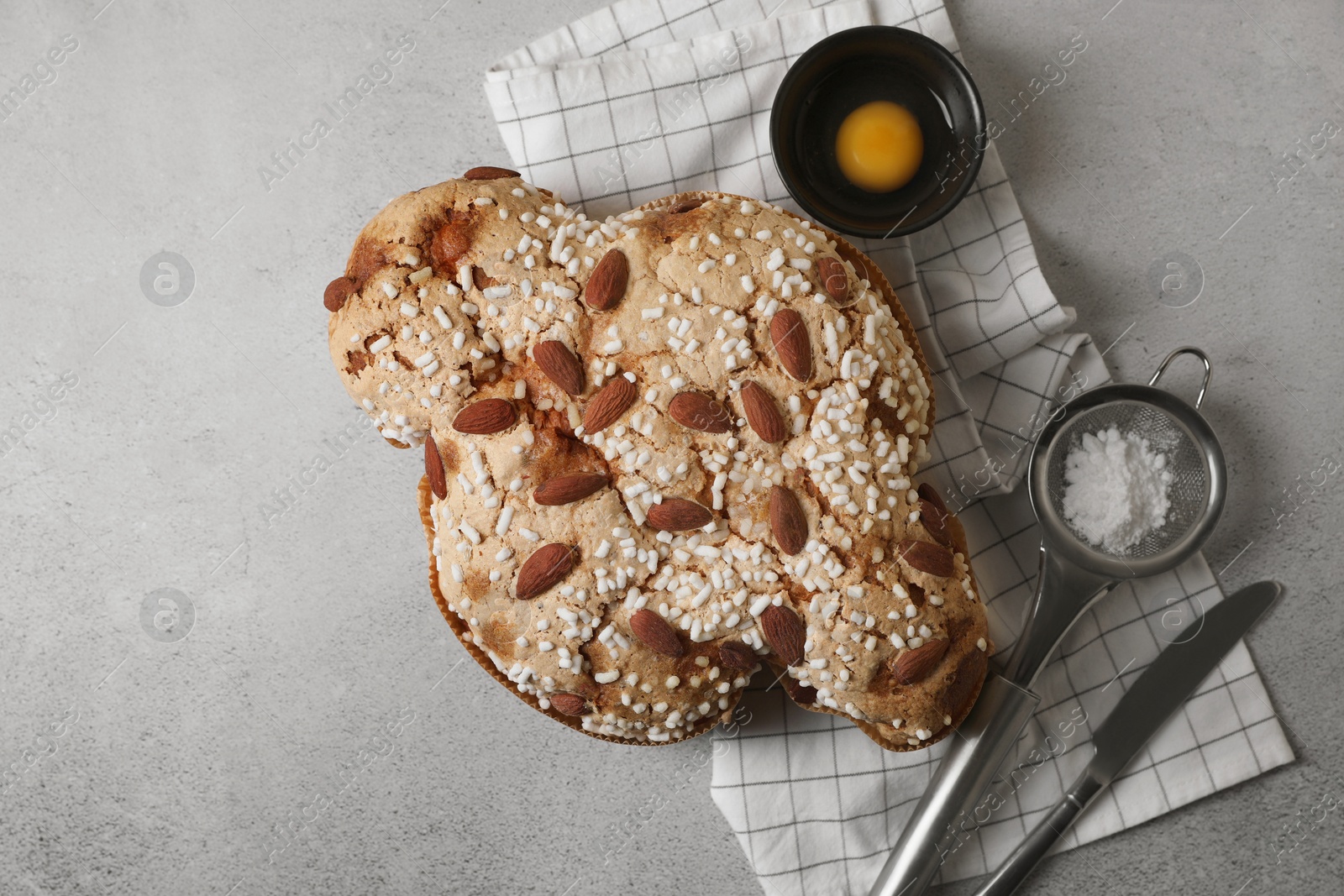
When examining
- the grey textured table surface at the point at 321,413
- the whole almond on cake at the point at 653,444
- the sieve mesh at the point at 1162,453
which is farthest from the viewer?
the grey textured table surface at the point at 321,413

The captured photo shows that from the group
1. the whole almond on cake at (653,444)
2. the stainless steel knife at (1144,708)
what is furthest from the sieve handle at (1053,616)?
the whole almond on cake at (653,444)

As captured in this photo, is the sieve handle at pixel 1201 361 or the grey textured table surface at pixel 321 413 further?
the grey textured table surface at pixel 321 413

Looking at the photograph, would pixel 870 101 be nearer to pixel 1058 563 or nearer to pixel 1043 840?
pixel 1058 563

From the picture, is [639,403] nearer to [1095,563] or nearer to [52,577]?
[1095,563]

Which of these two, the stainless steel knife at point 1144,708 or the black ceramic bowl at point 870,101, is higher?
the black ceramic bowl at point 870,101

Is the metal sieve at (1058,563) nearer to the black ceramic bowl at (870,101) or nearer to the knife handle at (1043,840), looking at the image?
the knife handle at (1043,840)

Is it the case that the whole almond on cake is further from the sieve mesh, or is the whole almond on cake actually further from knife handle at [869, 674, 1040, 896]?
the sieve mesh

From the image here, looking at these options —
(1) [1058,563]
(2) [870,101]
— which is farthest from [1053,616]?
(2) [870,101]

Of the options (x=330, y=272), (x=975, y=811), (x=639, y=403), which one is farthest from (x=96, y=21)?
(x=975, y=811)
